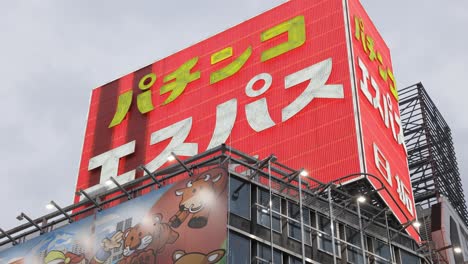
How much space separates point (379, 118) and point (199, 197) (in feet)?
84.4

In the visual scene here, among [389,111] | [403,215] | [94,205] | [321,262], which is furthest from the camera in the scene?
[389,111]

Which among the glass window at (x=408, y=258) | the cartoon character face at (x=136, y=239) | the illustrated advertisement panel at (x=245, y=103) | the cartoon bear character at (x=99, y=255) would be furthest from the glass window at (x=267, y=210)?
the illustrated advertisement panel at (x=245, y=103)

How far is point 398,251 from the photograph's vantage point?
5638 centimetres

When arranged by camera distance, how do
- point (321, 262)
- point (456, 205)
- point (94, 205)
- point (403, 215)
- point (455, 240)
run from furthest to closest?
1. point (456, 205)
2. point (455, 240)
3. point (403, 215)
4. point (94, 205)
5. point (321, 262)

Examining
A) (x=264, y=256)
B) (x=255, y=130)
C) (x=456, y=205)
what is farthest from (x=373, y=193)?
(x=456, y=205)

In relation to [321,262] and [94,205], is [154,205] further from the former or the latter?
[321,262]

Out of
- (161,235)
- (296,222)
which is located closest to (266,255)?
(296,222)

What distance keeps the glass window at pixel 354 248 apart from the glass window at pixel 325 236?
3.29ft

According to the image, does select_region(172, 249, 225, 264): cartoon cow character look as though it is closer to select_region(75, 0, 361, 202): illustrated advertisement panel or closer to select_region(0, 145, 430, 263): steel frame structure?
select_region(0, 145, 430, 263): steel frame structure

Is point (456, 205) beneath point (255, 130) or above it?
above

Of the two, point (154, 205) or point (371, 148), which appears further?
point (371, 148)

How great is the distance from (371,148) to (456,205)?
3454 cm

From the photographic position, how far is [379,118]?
70.9 m

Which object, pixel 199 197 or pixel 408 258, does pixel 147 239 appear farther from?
pixel 408 258
